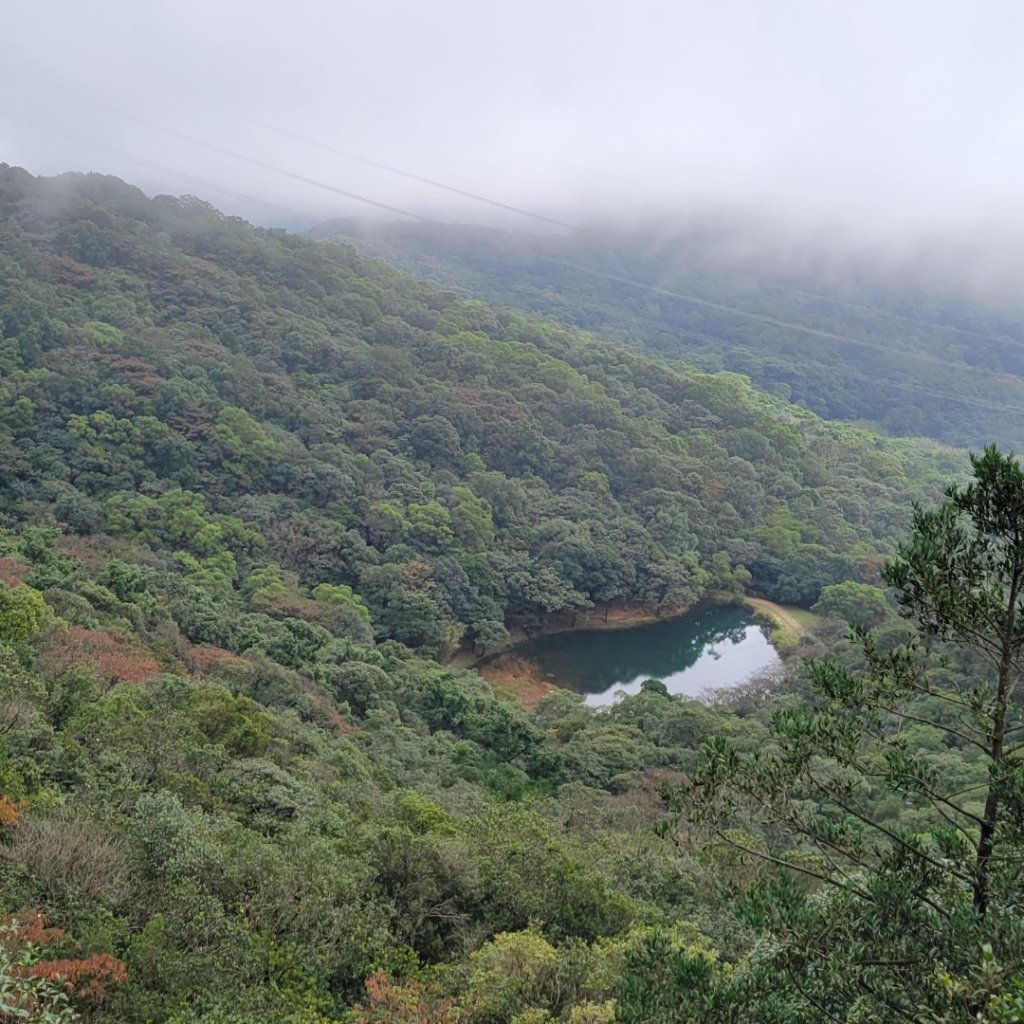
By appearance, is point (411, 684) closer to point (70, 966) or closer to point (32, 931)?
point (32, 931)

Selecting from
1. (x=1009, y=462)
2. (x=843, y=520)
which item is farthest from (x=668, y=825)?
(x=843, y=520)

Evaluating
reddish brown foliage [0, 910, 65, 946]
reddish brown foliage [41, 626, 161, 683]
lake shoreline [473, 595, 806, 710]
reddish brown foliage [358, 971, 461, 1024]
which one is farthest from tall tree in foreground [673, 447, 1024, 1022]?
lake shoreline [473, 595, 806, 710]

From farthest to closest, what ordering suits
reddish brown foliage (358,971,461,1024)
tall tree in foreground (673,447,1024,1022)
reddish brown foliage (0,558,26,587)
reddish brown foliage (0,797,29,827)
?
reddish brown foliage (0,558,26,587) < reddish brown foliage (0,797,29,827) < reddish brown foliage (358,971,461,1024) < tall tree in foreground (673,447,1024,1022)

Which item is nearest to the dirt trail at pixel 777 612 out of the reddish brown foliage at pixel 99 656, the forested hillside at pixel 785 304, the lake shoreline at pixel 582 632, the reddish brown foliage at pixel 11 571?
the lake shoreline at pixel 582 632

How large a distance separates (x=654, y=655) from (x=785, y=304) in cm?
8089

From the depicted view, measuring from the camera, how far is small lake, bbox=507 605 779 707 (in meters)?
30.3

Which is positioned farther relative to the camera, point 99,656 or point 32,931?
point 99,656

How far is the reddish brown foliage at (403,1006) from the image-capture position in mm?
6109

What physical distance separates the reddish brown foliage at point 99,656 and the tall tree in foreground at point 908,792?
1156 centimetres

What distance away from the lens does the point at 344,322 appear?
47.6 metres

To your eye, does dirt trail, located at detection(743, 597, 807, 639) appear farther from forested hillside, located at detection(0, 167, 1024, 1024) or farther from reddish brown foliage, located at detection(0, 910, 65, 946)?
reddish brown foliage, located at detection(0, 910, 65, 946)

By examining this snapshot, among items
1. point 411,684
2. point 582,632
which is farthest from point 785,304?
point 411,684

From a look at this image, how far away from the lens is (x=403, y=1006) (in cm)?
634

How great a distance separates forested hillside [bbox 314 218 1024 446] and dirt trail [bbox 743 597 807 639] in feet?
151
